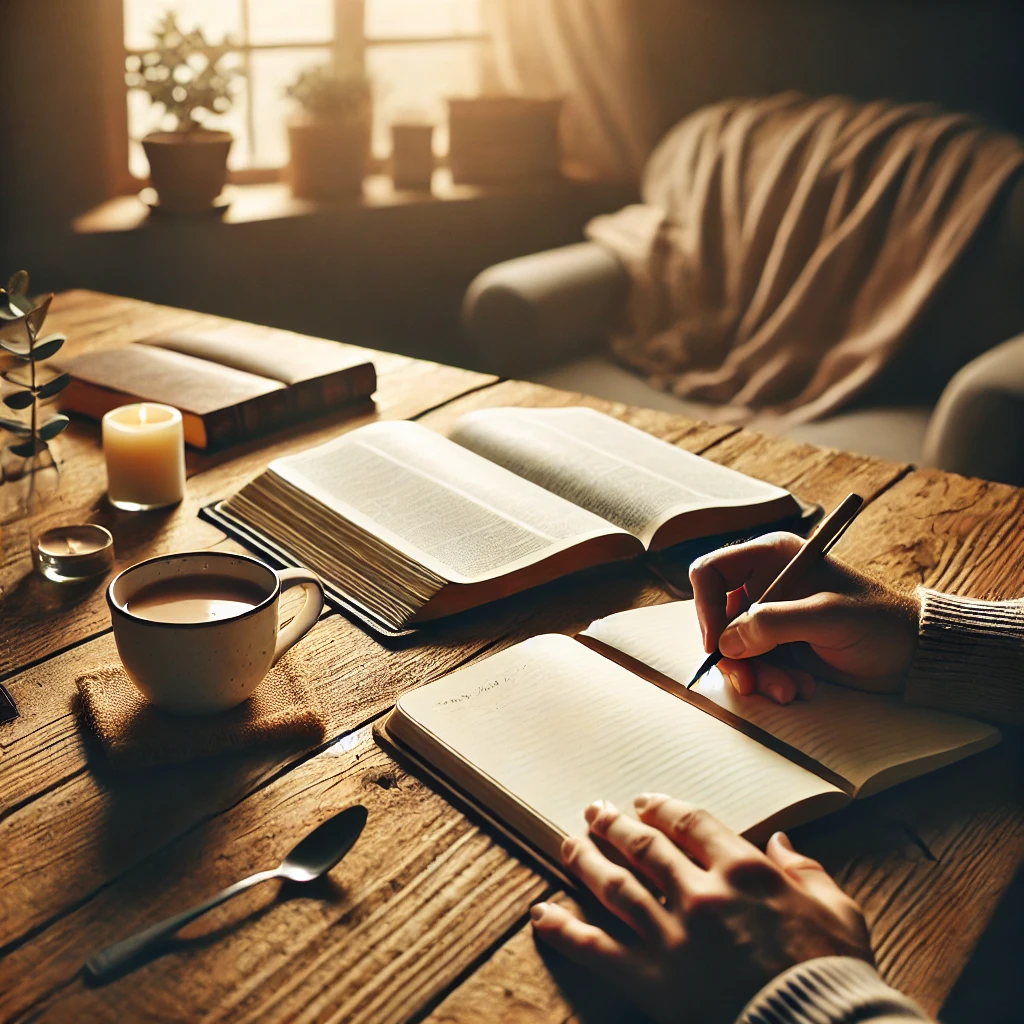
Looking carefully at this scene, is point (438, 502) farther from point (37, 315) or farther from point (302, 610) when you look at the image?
point (37, 315)

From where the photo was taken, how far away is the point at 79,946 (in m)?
0.55

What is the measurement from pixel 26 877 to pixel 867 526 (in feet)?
2.62

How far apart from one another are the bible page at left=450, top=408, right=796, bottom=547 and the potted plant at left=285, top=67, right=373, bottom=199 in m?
1.89

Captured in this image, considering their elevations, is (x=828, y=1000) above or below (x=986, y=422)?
above

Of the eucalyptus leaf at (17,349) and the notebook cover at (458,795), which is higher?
the eucalyptus leaf at (17,349)

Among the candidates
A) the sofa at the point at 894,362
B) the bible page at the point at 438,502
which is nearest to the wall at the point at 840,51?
the sofa at the point at 894,362

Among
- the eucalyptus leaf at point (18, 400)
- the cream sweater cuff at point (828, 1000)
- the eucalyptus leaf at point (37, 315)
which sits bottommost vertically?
the cream sweater cuff at point (828, 1000)

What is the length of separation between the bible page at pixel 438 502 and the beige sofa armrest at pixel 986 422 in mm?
1053

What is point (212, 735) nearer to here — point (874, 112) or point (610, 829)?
point (610, 829)

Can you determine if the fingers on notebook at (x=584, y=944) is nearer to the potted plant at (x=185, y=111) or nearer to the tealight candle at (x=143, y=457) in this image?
the tealight candle at (x=143, y=457)

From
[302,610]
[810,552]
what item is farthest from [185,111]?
[810,552]

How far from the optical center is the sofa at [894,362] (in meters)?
2.06

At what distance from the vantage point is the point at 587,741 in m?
0.68

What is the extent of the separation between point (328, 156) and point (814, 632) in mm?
2454
